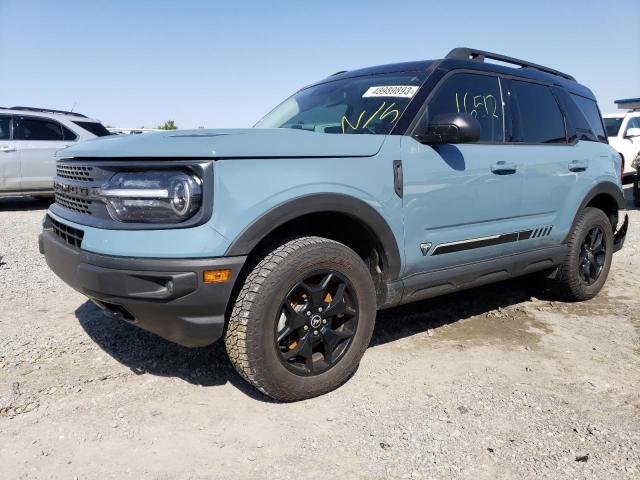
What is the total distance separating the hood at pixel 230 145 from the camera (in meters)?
2.30

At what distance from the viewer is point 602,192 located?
173 inches

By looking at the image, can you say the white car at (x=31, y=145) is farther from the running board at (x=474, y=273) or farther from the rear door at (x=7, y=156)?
the running board at (x=474, y=273)

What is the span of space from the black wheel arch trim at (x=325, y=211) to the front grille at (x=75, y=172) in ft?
2.80

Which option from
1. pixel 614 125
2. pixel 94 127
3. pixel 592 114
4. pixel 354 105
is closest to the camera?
pixel 354 105

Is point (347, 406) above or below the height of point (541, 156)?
below

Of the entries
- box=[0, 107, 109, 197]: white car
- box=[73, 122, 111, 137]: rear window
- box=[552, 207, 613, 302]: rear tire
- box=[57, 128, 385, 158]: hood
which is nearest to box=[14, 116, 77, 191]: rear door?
box=[0, 107, 109, 197]: white car

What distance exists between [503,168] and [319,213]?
1.45 m

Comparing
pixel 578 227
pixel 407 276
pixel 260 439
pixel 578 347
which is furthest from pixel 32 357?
pixel 578 227

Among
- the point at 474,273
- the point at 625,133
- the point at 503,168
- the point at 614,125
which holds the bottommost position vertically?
the point at 474,273

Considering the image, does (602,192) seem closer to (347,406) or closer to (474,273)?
(474,273)

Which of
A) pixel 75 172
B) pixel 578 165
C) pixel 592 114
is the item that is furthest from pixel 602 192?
pixel 75 172

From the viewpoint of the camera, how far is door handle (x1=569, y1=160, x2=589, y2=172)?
4062mm

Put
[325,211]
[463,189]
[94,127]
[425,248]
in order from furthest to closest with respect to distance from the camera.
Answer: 1. [94,127]
2. [463,189]
3. [425,248]
4. [325,211]

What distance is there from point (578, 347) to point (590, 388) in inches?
26.3
